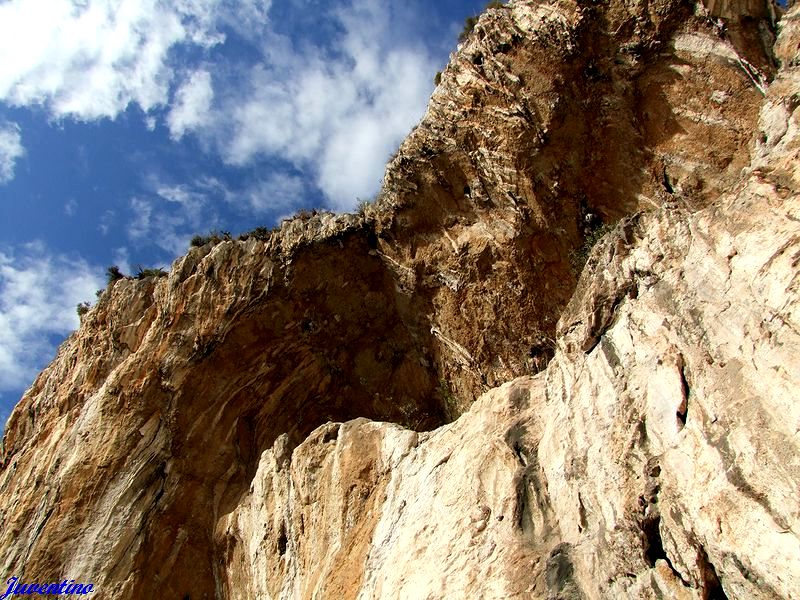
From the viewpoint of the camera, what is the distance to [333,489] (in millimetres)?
12086

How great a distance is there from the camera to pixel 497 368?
16.1 meters

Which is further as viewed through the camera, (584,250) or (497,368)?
(497,368)

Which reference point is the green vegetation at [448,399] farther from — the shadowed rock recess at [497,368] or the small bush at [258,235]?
the small bush at [258,235]

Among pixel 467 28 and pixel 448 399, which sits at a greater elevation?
pixel 467 28

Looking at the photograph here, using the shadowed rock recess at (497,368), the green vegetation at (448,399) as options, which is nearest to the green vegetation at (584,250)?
the shadowed rock recess at (497,368)

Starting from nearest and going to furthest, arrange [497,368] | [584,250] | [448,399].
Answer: [584,250] < [497,368] < [448,399]

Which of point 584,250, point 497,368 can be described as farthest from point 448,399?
point 584,250

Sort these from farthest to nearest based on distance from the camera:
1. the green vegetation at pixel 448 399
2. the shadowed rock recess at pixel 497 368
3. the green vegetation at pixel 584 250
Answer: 1. the green vegetation at pixel 448 399
2. the green vegetation at pixel 584 250
3. the shadowed rock recess at pixel 497 368

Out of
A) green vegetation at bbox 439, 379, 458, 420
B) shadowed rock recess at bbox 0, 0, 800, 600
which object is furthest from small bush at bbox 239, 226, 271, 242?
green vegetation at bbox 439, 379, 458, 420

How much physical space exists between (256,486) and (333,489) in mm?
2740

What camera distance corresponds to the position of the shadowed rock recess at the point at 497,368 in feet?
22.6

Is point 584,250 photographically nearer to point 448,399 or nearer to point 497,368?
point 497,368

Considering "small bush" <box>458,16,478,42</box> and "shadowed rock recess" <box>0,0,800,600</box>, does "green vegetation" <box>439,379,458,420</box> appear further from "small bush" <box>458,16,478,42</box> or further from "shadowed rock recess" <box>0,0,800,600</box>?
"small bush" <box>458,16,478,42</box>

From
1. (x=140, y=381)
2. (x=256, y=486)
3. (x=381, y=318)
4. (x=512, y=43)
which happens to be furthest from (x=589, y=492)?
(x=512, y=43)
